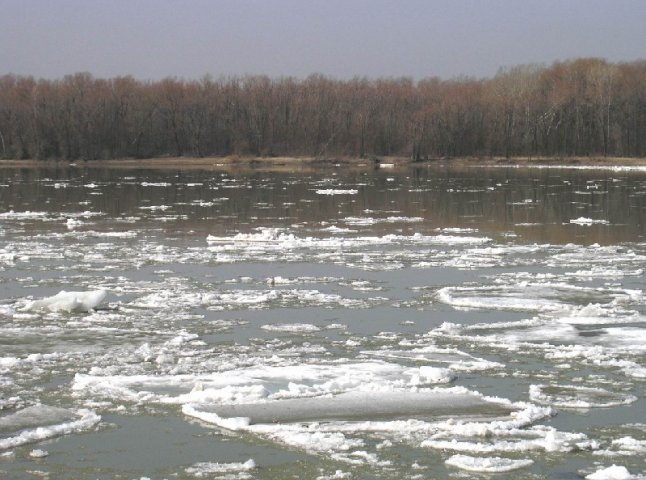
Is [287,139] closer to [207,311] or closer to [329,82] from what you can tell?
[329,82]

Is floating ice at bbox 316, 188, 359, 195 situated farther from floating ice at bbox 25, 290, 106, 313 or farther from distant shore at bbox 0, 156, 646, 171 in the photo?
distant shore at bbox 0, 156, 646, 171

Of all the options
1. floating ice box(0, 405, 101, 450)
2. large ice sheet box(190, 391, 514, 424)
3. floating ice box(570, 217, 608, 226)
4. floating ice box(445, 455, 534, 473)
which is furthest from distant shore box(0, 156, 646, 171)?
floating ice box(445, 455, 534, 473)

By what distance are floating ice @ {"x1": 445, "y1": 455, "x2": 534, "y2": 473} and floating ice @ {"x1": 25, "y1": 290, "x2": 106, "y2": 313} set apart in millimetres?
6321

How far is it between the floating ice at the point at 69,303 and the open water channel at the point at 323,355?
0.03 metres

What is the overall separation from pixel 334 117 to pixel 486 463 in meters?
85.8

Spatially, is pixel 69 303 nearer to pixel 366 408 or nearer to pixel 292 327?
pixel 292 327

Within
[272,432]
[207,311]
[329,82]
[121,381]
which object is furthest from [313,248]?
[329,82]

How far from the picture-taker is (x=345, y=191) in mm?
36219

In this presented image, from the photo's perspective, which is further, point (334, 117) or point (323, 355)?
point (334, 117)

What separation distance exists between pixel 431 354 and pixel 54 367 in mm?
3575

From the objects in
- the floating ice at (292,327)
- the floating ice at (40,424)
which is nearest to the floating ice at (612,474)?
the floating ice at (40,424)

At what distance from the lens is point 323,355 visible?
912 centimetres

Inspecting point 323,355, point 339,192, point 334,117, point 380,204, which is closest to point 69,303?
point 323,355

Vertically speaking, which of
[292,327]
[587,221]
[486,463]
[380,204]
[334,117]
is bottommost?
[486,463]
